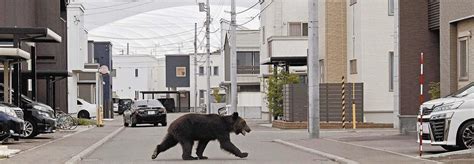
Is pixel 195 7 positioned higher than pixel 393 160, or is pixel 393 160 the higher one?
pixel 195 7

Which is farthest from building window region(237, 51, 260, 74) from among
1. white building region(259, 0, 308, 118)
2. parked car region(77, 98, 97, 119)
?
parked car region(77, 98, 97, 119)

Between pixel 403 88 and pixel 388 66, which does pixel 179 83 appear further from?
pixel 403 88

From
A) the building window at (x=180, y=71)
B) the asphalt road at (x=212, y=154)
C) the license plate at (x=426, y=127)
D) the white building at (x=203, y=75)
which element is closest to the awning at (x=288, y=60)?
the asphalt road at (x=212, y=154)

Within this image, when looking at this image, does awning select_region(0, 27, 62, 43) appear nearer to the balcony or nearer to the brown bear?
the brown bear

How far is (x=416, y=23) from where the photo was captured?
1205 inches

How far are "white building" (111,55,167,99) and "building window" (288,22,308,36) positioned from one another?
58146 mm

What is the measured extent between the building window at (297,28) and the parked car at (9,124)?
95.6 ft

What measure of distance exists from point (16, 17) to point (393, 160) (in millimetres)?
22605

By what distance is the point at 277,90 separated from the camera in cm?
4650

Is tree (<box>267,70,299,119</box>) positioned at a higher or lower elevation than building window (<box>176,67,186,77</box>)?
lower

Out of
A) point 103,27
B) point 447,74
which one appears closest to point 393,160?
point 447,74

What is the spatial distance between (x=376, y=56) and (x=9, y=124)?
850 inches

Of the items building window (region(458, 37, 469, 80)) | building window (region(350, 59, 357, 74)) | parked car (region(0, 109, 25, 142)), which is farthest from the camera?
building window (region(350, 59, 357, 74))

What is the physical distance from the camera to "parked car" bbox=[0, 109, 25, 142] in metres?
25.5
